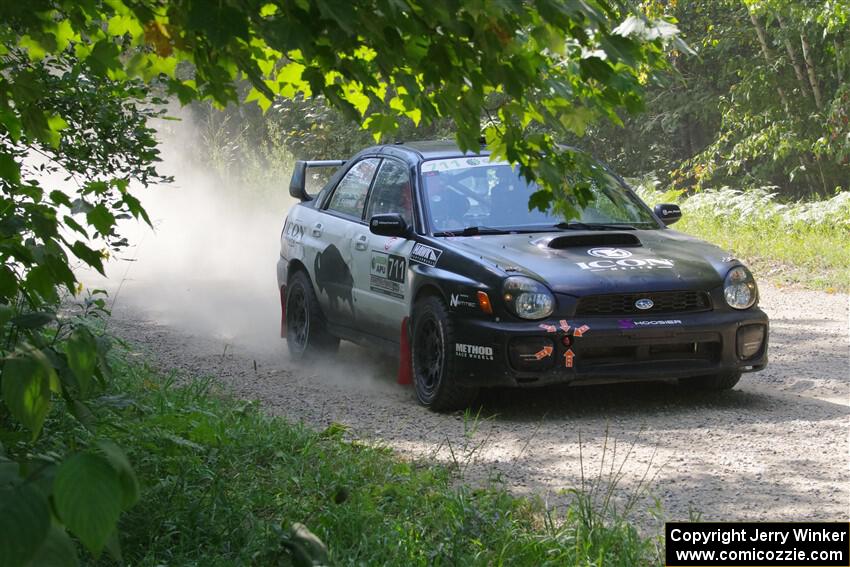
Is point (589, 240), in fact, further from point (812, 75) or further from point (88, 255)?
point (812, 75)

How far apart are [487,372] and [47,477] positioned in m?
5.57

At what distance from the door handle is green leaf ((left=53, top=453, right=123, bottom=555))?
711cm

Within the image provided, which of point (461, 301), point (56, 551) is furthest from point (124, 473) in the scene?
point (461, 301)

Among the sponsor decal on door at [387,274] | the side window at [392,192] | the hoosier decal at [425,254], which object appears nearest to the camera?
the hoosier decal at [425,254]

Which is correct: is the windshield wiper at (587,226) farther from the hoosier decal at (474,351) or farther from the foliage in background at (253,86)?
the foliage in background at (253,86)

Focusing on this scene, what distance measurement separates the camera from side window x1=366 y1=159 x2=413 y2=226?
884cm

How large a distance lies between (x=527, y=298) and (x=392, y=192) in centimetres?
206

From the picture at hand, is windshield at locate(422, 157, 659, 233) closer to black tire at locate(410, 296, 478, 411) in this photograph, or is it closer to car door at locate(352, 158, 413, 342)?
car door at locate(352, 158, 413, 342)

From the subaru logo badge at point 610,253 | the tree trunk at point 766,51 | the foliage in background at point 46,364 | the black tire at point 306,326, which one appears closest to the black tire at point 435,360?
the subaru logo badge at point 610,253

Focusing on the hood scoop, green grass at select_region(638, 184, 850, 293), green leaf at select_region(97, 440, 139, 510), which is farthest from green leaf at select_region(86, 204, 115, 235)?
green grass at select_region(638, 184, 850, 293)

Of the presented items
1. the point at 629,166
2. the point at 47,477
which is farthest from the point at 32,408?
the point at 629,166

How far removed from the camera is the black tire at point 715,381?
8031 mm

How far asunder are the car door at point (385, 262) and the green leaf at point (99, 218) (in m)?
4.71

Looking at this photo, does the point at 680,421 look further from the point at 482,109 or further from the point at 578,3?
the point at 578,3
